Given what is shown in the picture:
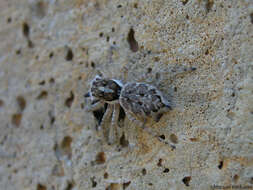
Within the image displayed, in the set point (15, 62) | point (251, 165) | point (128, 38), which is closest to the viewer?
point (251, 165)

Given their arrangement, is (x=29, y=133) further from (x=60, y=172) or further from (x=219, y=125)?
(x=219, y=125)

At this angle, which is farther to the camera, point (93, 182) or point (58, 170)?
point (58, 170)

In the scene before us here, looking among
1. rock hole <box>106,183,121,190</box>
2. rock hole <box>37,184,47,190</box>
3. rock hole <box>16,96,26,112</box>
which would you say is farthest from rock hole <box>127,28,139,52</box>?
rock hole <box>37,184,47,190</box>

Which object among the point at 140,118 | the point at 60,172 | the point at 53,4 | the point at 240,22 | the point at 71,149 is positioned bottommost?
the point at 60,172

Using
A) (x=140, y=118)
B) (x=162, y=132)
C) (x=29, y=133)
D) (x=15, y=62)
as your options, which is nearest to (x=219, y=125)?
(x=162, y=132)

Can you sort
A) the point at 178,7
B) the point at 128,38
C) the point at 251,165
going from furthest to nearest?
the point at 128,38
the point at 178,7
the point at 251,165

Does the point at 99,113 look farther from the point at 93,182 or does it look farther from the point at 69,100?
the point at 93,182

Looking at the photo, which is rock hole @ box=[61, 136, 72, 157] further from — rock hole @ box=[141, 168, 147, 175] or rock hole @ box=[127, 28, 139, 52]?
rock hole @ box=[127, 28, 139, 52]

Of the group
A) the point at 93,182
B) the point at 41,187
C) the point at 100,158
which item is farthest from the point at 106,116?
the point at 41,187

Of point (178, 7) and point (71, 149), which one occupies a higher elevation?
point (178, 7)
